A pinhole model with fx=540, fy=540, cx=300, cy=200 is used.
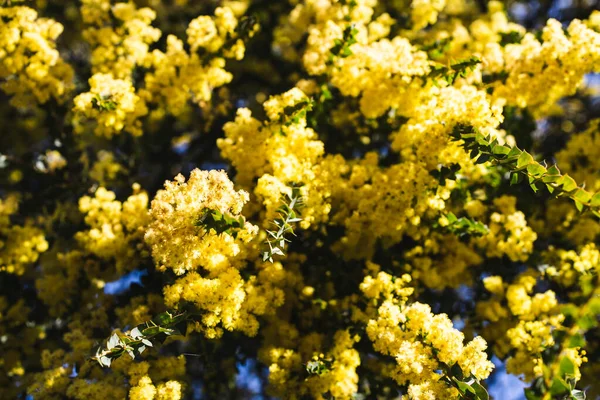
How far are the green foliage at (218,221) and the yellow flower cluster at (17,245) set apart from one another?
2.05 meters

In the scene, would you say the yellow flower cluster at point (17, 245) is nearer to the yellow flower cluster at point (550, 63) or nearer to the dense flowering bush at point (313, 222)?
the dense flowering bush at point (313, 222)

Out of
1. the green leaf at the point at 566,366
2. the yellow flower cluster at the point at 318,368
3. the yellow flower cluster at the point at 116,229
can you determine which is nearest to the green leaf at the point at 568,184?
the green leaf at the point at 566,366

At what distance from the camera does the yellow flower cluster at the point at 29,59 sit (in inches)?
152

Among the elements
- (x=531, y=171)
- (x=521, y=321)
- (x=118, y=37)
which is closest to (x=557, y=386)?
(x=531, y=171)

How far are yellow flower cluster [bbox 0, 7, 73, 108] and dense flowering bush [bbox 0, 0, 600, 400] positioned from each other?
0.02 meters

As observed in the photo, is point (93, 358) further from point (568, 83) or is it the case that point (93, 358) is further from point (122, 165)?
point (568, 83)

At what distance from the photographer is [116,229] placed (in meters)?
3.71

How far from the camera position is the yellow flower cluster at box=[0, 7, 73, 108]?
12.7 feet

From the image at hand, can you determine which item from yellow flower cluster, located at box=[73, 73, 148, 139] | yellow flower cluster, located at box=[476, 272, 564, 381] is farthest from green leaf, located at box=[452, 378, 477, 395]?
yellow flower cluster, located at box=[73, 73, 148, 139]

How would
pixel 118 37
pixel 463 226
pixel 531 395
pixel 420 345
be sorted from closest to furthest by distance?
pixel 531 395 < pixel 420 345 < pixel 463 226 < pixel 118 37

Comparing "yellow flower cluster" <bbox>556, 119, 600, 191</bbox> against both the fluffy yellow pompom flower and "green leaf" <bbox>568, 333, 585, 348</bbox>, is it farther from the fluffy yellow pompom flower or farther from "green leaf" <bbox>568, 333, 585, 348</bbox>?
the fluffy yellow pompom flower

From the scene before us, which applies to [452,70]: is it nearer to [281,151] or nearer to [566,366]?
[281,151]

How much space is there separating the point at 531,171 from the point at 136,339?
2.18 m

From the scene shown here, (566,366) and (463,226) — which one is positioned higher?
(566,366)
